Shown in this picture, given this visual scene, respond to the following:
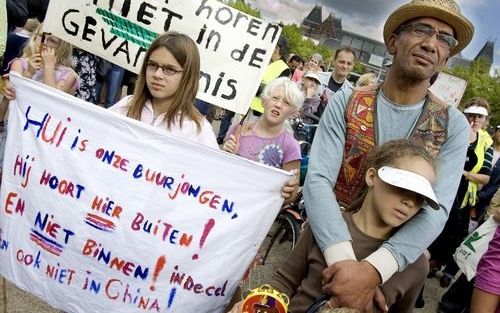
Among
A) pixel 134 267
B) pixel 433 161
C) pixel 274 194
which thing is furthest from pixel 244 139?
pixel 433 161

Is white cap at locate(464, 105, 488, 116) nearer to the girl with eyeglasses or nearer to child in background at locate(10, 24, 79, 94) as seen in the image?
the girl with eyeglasses

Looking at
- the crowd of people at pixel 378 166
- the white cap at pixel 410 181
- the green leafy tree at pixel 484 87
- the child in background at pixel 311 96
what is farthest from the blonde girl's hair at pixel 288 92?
the green leafy tree at pixel 484 87

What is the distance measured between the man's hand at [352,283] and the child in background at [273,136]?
198cm

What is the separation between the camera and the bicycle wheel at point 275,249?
4.09m

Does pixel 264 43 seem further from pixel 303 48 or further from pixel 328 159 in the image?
pixel 303 48

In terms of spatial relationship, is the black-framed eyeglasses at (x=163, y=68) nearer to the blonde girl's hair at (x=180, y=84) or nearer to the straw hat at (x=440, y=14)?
the blonde girl's hair at (x=180, y=84)

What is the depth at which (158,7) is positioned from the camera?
11.7 ft

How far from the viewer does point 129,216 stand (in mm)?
1858

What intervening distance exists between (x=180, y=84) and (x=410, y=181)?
1.35 metres

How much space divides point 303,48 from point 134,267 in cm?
7565

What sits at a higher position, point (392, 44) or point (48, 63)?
point (392, 44)

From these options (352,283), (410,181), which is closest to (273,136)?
(410,181)

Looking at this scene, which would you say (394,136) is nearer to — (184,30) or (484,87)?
(184,30)

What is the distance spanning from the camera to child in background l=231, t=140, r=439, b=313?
1.53 metres
